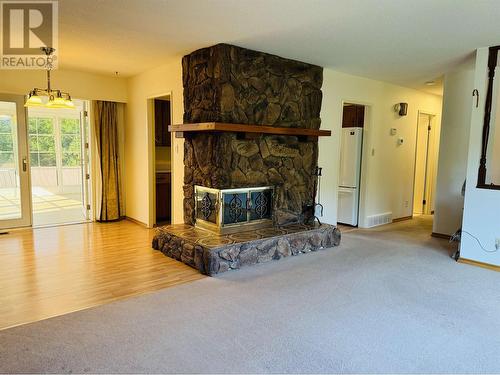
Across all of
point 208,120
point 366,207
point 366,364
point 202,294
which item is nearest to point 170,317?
point 202,294

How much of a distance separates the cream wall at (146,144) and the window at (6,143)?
1.73 meters

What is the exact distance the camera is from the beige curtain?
19.7 feet

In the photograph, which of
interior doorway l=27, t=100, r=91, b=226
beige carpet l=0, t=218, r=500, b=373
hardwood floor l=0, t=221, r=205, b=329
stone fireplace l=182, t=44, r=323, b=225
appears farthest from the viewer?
interior doorway l=27, t=100, r=91, b=226

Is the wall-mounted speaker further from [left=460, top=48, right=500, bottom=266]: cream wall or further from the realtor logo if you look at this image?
the realtor logo

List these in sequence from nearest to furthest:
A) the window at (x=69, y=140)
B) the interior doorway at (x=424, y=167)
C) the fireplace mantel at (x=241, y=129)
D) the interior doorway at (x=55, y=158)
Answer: the fireplace mantel at (x=241, y=129)
the interior doorway at (x=424, y=167)
the interior doorway at (x=55, y=158)
the window at (x=69, y=140)

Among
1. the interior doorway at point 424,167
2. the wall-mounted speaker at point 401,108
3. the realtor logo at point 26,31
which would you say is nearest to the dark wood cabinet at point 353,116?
the wall-mounted speaker at point 401,108

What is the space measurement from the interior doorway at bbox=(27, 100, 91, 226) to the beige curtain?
114 cm

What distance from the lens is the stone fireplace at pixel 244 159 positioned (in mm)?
4004

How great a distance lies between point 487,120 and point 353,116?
2.55 m

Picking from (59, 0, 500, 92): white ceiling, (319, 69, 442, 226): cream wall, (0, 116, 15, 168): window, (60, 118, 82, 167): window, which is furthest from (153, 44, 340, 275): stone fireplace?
(60, 118, 82, 167): window

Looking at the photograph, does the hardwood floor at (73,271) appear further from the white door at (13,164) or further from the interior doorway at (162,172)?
the interior doorway at (162,172)

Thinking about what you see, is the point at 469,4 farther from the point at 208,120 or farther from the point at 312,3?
the point at 208,120

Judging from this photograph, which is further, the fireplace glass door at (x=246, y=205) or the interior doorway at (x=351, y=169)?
the interior doorway at (x=351, y=169)

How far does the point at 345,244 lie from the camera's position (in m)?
4.97
